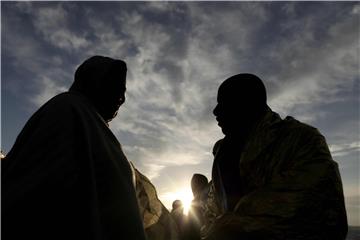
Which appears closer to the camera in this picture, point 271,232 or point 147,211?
point 271,232

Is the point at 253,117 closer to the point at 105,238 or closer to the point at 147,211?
the point at 147,211

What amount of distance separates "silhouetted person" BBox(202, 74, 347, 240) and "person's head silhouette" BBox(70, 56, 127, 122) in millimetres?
1546

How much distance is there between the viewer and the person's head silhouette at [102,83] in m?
3.56

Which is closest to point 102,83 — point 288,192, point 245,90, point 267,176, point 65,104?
point 65,104

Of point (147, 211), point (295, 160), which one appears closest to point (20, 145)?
point (147, 211)

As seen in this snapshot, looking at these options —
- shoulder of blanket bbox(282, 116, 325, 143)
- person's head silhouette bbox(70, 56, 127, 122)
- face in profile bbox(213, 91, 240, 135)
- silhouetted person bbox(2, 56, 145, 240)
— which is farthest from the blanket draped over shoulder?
shoulder of blanket bbox(282, 116, 325, 143)

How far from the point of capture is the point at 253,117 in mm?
4578

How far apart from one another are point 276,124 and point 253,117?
396 mm

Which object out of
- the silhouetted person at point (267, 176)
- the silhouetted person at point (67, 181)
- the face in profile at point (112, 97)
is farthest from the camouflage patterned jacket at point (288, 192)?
the face in profile at point (112, 97)

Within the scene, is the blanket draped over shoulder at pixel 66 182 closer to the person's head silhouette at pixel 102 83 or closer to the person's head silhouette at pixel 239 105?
the person's head silhouette at pixel 102 83

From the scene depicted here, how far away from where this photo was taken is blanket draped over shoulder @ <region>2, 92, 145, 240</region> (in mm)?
2432

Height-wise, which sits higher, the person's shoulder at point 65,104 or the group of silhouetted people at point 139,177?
the person's shoulder at point 65,104

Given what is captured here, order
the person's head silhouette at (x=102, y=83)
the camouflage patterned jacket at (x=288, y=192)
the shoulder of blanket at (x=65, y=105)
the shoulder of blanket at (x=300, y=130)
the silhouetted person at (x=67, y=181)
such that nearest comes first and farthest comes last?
the silhouetted person at (x=67, y=181) < the shoulder of blanket at (x=65, y=105) < the camouflage patterned jacket at (x=288, y=192) < the person's head silhouette at (x=102, y=83) < the shoulder of blanket at (x=300, y=130)

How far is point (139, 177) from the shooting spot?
4816mm
